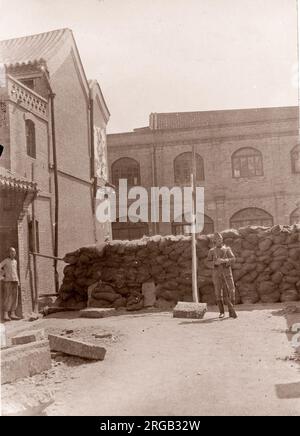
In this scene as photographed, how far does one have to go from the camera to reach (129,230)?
25.0m

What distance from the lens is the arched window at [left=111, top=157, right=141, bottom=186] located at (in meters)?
26.1

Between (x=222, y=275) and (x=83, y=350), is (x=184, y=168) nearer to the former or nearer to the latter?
(x=222, y=275)

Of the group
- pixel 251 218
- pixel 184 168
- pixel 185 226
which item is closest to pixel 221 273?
pixel 185 226

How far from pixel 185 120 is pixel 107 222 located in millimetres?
9754

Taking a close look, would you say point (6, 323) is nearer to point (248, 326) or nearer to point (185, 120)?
point (248, 326)

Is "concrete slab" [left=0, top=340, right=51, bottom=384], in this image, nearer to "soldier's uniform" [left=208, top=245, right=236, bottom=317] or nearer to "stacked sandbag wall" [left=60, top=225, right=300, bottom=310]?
"soldier's uniform" [left=208, top=245, right=236, bottom=317]

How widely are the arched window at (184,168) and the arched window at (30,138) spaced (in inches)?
504

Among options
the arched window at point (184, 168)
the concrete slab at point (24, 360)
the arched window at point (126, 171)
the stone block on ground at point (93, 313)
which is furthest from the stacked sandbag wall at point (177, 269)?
the arched window at point (126, 171)

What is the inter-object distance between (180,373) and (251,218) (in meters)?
20.0

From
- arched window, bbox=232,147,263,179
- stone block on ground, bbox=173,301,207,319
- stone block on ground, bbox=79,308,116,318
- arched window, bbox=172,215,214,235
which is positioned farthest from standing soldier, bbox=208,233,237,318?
arched window, bbox=232,147,263,179

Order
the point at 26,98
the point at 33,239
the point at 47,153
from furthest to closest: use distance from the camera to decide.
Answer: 1. the point at 47,153
2. the point at 26,98
3. the point at 33,239

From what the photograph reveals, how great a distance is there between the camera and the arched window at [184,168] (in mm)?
25562

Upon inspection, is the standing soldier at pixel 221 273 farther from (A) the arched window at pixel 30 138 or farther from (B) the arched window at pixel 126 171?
(B) the arched window at pixel 126 171

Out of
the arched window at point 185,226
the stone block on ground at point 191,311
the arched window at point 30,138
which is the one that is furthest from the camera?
the arched window at point 185,226
